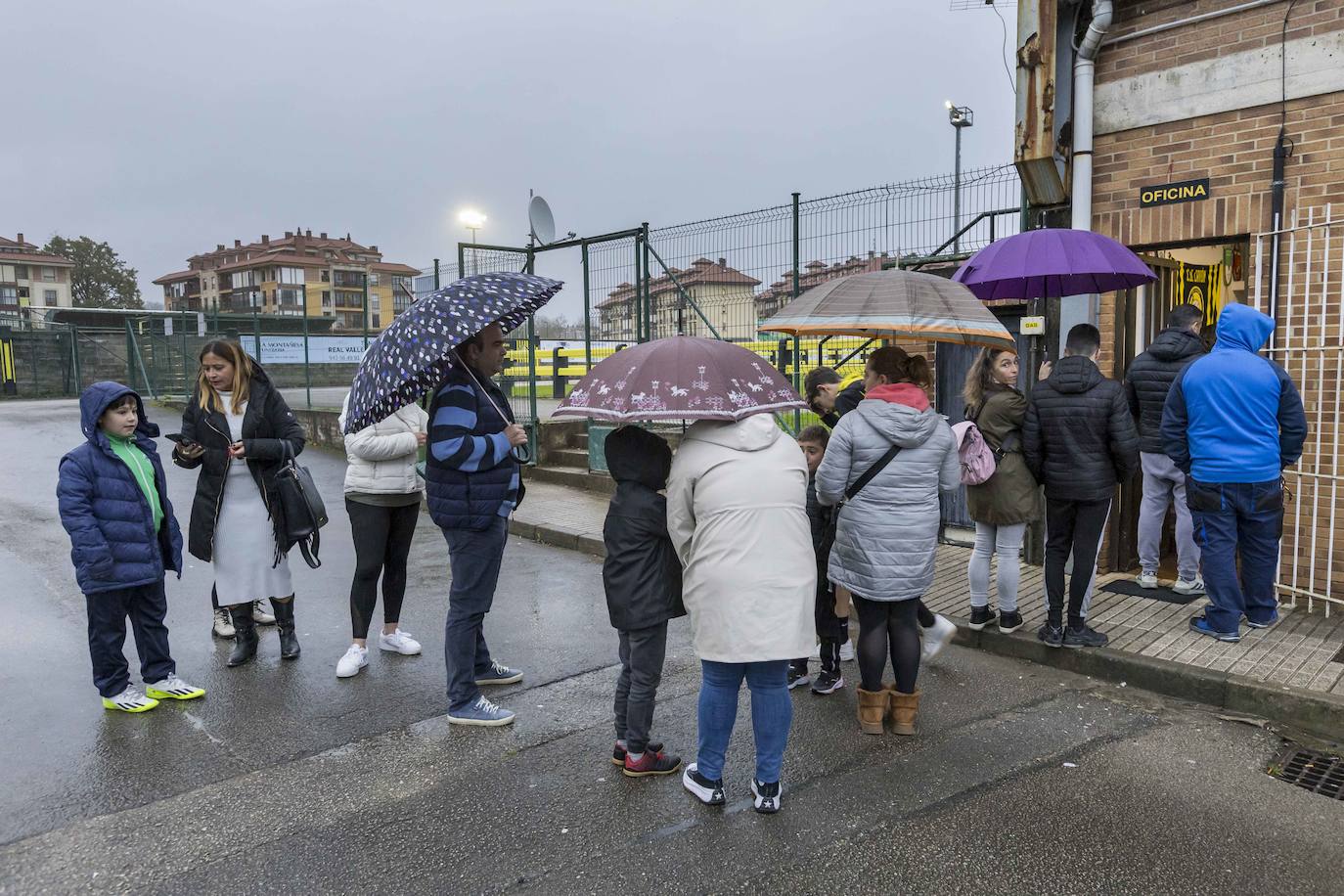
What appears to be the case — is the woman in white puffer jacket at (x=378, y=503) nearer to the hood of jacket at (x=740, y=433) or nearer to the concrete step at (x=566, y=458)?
the hood of jacket at (x=740, y=433)

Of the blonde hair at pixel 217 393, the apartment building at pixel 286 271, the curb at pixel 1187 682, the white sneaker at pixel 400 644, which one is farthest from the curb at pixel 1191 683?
the apartment building at pixel 286 271

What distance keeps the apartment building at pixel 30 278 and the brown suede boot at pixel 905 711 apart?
296 ft

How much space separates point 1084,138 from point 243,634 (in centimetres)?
645

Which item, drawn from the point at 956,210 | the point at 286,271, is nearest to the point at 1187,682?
the point at 956,210

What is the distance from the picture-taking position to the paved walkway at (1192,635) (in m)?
4.63

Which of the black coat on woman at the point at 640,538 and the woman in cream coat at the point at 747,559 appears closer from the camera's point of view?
the woman in cream coat at the point at 747,559

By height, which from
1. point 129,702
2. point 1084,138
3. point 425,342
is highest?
point 1084,138

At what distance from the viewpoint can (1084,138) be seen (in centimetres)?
659

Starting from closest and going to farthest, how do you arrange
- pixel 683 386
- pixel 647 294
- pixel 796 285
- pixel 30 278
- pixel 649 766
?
pixel 683 386, pixel 649 766, pixel 796 285, pixel 647 294, pixel 30 278

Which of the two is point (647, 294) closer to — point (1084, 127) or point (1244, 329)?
point (1084, 127)

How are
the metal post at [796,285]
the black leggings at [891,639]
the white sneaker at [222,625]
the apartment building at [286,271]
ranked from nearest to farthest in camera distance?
the black leggings at [891,639], the white sneaker at [222,625], the metal post at [796,285], the apartment building at [286,271]

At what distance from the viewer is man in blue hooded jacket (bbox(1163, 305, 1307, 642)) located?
5066 millimetres

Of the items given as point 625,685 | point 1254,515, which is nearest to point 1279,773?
point 1254,515

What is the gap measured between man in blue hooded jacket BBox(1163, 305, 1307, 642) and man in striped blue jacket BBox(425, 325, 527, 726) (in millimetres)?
3820
